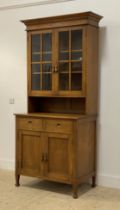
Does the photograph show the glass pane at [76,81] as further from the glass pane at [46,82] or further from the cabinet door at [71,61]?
the glass pane at [46,82]

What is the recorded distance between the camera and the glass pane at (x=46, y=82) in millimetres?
4238

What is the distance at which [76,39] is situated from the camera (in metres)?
4.02

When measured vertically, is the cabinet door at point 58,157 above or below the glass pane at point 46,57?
below

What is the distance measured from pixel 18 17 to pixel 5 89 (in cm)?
111

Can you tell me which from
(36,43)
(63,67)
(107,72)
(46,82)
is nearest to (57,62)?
(63,67)

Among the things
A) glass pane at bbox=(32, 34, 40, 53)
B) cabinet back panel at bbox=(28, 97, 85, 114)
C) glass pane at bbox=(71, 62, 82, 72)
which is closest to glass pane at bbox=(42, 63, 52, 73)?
glass pane at bbox=(32, 34, 40, 53)

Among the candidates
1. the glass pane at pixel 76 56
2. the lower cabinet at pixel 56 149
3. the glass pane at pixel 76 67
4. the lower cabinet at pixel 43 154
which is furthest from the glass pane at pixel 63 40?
the lower cabinet at pixel 43 154

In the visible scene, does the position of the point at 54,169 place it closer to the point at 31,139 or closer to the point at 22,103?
the point at 31,139

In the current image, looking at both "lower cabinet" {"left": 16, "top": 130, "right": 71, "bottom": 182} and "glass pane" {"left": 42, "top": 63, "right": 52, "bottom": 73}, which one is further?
"glass pane" {"left": 42, "top": 63, "right": 52, "bottom": 73}

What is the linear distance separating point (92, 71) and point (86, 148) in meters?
0.96

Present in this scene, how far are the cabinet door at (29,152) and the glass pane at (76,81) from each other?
0.73m

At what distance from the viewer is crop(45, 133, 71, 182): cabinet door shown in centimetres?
384

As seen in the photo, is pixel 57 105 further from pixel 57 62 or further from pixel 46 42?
pixel 46 42

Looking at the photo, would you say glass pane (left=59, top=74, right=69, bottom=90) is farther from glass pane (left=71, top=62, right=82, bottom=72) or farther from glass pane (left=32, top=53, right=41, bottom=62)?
glass pane (left=32, top=53, right=41, bottom=62)
